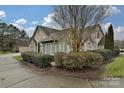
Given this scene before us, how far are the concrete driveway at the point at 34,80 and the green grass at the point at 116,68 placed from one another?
15 cm

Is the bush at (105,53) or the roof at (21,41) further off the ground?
the roof at (21,41)

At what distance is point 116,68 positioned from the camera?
395cm

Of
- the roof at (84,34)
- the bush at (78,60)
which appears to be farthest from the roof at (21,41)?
the bush at (78,60)

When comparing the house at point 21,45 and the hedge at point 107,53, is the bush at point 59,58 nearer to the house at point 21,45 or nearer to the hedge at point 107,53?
the house at point 21,45

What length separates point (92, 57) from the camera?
13.2 feet

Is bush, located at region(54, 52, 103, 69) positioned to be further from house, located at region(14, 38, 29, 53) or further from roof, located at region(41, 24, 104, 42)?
house, located at region(14, 38, 29, 53)

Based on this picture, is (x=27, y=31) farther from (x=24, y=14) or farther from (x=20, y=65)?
(x=20, y=65)

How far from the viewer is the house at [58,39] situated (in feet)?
12.8

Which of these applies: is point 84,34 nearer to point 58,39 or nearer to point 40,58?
point 58,39

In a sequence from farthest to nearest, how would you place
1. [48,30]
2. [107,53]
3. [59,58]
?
[107,53] → [59,58] → [48,30]

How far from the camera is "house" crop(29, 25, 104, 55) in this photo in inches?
153

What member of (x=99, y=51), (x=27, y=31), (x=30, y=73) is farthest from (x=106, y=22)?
(x=30, y=73)

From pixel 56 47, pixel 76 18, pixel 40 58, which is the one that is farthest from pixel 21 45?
pixel 76 18

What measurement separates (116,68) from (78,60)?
93 centimetres
